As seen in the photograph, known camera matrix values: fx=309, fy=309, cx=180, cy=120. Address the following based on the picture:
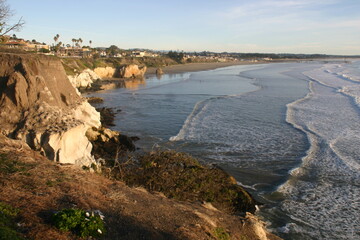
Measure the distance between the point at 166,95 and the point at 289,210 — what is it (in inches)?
1159

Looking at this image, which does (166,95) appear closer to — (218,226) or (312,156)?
(312,156)

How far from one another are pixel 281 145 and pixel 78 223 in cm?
1455

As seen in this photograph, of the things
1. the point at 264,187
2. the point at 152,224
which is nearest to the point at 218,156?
the point at 264,187

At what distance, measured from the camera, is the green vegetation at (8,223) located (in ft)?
15.1

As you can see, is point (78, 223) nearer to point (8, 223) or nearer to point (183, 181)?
point (8, 223)

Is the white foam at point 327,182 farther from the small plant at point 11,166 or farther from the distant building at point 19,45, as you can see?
the distant building at point 19,45

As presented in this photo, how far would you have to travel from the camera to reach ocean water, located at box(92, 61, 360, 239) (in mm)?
10828

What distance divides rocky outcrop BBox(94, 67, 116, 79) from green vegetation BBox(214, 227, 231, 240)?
59723mm

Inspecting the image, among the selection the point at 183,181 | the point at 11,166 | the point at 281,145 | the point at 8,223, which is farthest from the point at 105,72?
the point at 8,223

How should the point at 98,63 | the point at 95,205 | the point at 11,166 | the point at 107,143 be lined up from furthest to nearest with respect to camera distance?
the point at 98,63 < the point at 107,143 < the point at 11,166 < the point at 95,205

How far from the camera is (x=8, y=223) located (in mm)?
5164

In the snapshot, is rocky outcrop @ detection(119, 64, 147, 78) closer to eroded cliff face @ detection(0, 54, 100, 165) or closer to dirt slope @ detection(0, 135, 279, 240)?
eroded cliff face @ detection(0, 54, 100, 165)

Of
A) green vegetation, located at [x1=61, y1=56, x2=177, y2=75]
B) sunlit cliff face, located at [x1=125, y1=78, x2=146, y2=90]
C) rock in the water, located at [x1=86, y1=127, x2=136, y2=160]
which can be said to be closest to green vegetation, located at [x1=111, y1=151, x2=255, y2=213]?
rock in the water, located at [x1=86, y1=127, x2=136, y2=160]

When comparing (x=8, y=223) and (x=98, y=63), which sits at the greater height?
(x=98, y=63)
